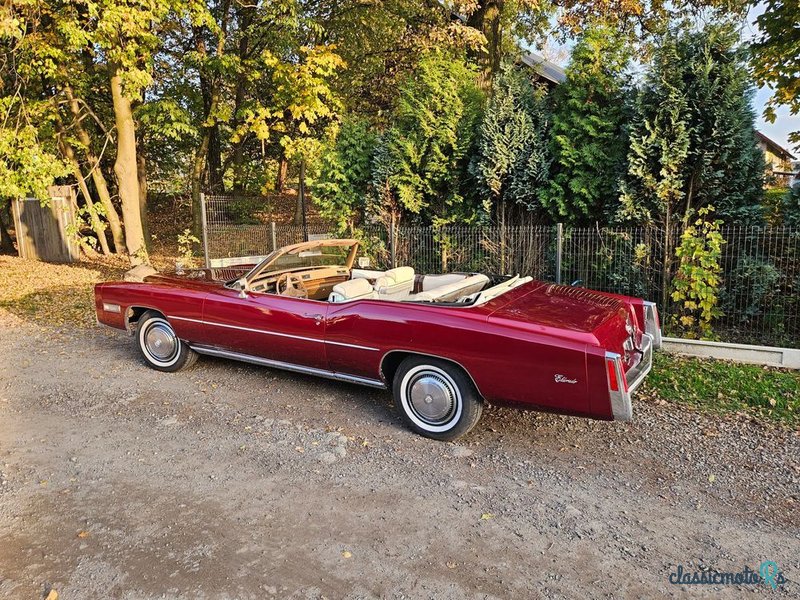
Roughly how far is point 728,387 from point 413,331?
10.9ft

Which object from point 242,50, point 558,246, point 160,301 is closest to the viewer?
point 160,301

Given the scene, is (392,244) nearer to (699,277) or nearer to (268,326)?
(699,277)

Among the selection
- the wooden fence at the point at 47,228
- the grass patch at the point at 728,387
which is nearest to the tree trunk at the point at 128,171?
the wooden fence at the point at 47,228

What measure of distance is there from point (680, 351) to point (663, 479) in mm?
3166

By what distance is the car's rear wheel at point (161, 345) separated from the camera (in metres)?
6.00

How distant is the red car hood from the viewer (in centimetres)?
378

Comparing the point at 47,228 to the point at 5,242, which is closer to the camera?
the point at 47,228

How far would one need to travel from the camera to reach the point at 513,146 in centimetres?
915

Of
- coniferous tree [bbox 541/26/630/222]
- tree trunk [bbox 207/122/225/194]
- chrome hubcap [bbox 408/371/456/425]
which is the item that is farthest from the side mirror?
tree trunk [bbox 207/122/225/194]

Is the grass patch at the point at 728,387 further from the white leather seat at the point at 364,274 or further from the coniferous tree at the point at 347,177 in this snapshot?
the coniferous tree at the point at 347,177

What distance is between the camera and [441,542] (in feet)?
10.1

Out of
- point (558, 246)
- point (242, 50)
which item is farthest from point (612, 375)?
point (242, 50)

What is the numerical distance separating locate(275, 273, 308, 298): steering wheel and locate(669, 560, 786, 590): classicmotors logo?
381 cm

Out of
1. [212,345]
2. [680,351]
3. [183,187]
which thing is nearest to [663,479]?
[680,351]
